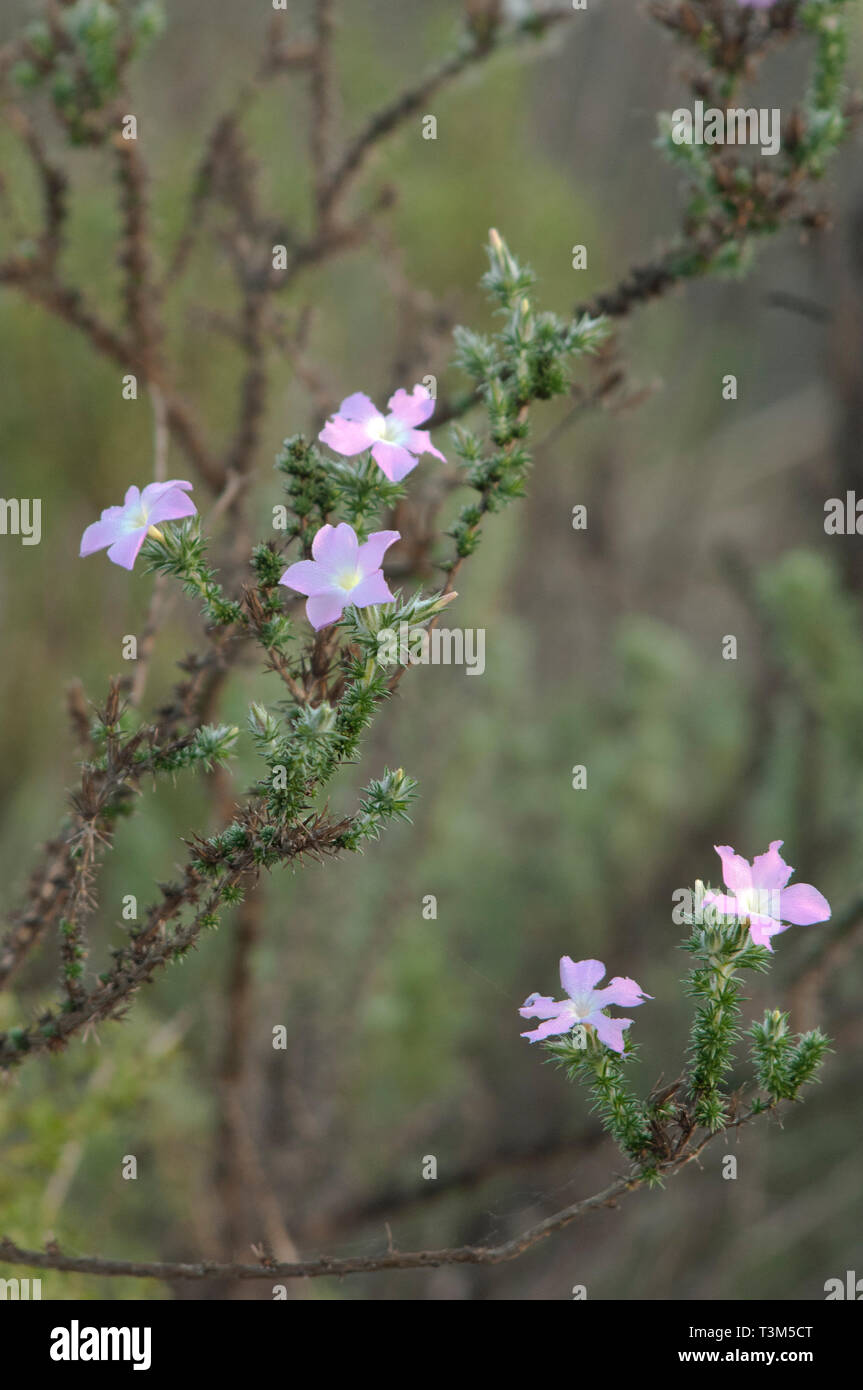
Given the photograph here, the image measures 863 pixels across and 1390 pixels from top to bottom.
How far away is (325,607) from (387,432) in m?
0.17

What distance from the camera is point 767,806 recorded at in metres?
2.70

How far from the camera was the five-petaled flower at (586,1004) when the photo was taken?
0.82 meters

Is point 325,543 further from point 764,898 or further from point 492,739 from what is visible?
point 492,739

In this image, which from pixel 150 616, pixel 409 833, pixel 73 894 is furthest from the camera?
pixel 409 833

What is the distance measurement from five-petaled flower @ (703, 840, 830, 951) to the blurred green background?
0.71 m

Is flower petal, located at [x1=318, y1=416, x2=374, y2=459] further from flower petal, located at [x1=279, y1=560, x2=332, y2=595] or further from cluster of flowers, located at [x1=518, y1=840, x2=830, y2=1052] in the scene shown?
cluster of flowers, located at [x1=518, y1=840, x2=830, y2=1052]

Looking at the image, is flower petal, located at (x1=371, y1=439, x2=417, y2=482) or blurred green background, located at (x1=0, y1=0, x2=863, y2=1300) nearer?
flower petal, located at (x1=371, y1=439, x2=417, y2=482)

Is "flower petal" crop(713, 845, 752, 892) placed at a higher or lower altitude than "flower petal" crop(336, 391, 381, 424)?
lower

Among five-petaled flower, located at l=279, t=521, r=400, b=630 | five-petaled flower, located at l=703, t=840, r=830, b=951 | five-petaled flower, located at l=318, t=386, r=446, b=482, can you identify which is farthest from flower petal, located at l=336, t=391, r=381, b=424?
five-petaled flower, located at l=703, t=840, r=830, b=951

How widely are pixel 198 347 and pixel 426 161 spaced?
4.96 ft

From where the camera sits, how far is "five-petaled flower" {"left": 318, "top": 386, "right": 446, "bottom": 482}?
0.86 m

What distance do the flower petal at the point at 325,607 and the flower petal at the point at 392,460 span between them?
11cm

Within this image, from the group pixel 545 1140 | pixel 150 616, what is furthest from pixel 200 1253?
pixel 150 616
